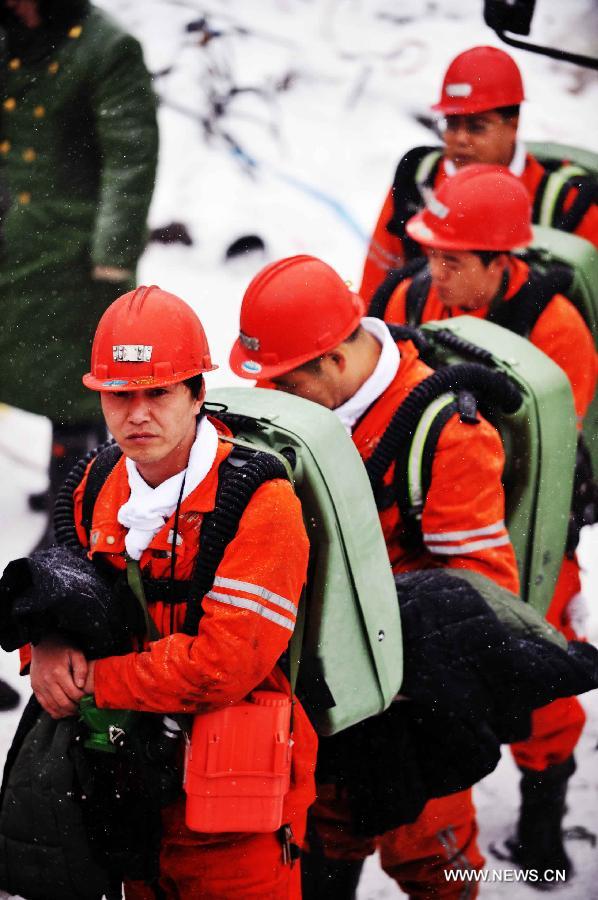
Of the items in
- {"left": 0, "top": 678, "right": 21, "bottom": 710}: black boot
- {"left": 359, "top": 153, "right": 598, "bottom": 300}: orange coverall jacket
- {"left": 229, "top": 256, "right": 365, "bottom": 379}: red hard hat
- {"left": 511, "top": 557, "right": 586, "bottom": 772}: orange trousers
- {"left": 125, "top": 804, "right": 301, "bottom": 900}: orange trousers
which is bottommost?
{"left": 0, "top": 678, "right": 21, "bottom": 710}: black boot

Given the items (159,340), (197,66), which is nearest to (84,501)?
(159,340)

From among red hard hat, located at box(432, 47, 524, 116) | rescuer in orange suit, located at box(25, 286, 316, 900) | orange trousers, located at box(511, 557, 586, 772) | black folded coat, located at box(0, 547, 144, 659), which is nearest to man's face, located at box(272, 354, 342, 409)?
rescuer in orange suit, located at box(25, 286, 316, 900)

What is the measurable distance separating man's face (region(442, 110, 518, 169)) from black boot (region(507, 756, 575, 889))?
244 cm

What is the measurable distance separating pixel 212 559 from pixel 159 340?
0.51 m

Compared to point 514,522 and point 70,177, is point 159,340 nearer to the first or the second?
point 514,522

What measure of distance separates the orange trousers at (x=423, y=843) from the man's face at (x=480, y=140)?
9.00ft

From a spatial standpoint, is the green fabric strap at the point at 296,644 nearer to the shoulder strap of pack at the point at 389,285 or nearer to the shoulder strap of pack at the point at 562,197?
the shoulder strap of pack at the point at 389,285

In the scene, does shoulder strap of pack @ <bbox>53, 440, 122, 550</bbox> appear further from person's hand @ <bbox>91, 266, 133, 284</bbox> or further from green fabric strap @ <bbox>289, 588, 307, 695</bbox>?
person's hand @ <bbox>91, 266, 133, 284</bbox>

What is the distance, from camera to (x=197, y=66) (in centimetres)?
1009

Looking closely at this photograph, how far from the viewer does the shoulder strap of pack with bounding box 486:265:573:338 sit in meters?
4.79

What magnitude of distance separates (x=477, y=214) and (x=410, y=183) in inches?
43.6

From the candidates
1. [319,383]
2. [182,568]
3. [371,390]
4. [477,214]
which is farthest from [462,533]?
[477,214]

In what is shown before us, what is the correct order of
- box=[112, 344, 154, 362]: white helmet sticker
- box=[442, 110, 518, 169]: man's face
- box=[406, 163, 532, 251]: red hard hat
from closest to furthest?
1. box=[112, 344, 154, 362]: white helmet sticker
2. box=[406, 163, 532, 251]: red hard hat
3. box=[442, 110, 518, 169]: man's face

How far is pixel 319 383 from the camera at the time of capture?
13.0 feet
